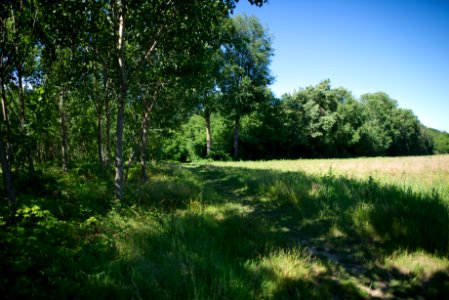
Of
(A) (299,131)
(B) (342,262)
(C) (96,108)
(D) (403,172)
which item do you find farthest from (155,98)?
(A) (299,131)

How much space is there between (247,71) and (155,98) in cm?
3118

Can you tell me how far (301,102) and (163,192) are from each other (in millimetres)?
47611

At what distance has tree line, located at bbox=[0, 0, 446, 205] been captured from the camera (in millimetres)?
6441

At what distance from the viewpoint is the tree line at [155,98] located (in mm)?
6441

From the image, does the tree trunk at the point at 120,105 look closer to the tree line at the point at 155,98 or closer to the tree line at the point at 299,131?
the tree line at the point at 155,98

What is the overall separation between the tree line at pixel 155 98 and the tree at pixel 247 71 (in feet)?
0.54

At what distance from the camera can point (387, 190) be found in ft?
23.4

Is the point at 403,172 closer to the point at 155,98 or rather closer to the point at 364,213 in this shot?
the point at 364,213

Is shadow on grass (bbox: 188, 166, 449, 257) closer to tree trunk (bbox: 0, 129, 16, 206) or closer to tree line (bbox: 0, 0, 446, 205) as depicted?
tree line (bbox: 0, 0, 446, 205)

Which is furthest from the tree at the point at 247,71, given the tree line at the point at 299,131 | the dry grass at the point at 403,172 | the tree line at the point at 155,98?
the dry grass at the point at 403,172

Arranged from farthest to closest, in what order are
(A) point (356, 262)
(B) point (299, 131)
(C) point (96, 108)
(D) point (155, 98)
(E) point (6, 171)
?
(B) point (299, 131) < (C) point (96, 108) < (D) point (155, 98) < (E) point (6, 171) < (A) point (356, 262)

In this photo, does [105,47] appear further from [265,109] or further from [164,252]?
[265,109]

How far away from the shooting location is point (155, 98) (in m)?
10.3

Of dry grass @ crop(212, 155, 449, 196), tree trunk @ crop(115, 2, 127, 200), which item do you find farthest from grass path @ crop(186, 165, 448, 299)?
tree trunk @ crop(115, 2, 127, 200)
